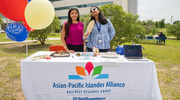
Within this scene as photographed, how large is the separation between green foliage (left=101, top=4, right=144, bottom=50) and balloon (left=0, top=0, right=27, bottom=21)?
425 centimetres

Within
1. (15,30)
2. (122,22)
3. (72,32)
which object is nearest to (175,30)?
(122,22)

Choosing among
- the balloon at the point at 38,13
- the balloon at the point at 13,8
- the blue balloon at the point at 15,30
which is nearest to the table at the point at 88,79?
the balloon at the point at 38,13

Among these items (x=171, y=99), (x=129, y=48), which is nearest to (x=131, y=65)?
(x=129, y=48)

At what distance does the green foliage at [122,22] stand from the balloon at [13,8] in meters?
4.25

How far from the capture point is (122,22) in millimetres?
6438

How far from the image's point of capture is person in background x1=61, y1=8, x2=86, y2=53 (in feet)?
8.60

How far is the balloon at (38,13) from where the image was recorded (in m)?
2.51

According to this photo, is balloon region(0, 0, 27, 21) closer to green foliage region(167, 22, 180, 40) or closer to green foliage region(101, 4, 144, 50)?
green foliage region(101, 4, 144, 50)

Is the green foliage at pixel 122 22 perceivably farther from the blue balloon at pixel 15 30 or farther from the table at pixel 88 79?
the table at pixel 88 79

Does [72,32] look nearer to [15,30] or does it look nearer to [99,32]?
[99,32]

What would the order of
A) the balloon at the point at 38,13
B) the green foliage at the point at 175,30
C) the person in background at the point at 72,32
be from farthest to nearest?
the green foliage at the point at 175,30
the person in background at the point at 72,32
the balloon at the point at 38,13

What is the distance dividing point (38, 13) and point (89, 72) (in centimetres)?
153

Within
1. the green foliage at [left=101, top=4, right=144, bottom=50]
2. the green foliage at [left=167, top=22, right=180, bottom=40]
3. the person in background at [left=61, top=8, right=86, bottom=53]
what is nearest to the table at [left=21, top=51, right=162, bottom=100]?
the person in background at [left=61, top=8, right=86, bottom=53]

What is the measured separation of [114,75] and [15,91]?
2299 mm
